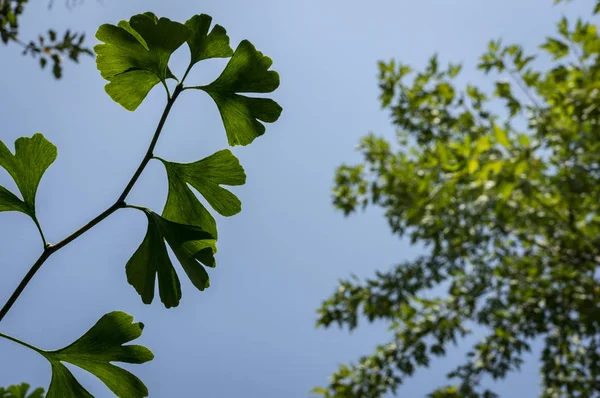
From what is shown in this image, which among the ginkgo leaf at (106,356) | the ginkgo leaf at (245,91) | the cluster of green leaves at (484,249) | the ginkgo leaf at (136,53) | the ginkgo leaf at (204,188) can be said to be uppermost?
the cluster of green leaves at (484,249)

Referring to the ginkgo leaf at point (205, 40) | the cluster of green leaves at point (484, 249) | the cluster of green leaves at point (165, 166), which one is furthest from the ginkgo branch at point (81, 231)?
the cluster of green leaves at point (484, 249)

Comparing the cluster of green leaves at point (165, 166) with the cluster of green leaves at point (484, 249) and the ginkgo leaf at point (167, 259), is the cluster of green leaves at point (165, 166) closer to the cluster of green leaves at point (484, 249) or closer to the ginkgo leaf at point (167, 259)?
the ginkgo leaf at point (167, 259)

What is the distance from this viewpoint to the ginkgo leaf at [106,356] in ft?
2.58

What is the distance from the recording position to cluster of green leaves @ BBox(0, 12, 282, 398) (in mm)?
772

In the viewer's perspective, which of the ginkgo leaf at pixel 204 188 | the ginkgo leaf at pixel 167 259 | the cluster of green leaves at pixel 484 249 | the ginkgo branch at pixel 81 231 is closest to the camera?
the ginkgo branch at pixel 81 231

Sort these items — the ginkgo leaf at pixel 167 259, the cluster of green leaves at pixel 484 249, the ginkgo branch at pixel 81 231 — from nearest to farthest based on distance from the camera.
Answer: the ginkgo branch at pixel 81 231 < the ginkgo leaf at pixel 167 259 < the cluster of green leaves at pixel 484 249

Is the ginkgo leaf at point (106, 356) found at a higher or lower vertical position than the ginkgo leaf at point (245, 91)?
lower

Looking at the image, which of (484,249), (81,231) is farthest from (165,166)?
(484,249)

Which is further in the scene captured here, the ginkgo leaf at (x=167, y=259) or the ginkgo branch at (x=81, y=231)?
the ginkgo leaf at (x=167, y=259)

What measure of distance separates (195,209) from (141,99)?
0.22m

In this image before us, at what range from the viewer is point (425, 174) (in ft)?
15.6

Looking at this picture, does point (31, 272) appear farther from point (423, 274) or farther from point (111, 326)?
point (423, 274)

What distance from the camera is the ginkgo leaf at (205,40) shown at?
0.80m

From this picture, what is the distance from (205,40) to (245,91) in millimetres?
110
